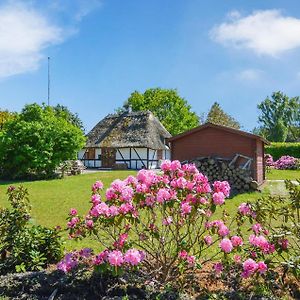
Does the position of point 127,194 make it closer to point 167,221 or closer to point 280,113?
point 167,221

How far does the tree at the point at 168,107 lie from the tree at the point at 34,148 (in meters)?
25.8

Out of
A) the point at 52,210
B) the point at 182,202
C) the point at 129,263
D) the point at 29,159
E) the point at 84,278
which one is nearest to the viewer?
the point at 129,263

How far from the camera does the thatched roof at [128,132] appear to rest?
3453 cm

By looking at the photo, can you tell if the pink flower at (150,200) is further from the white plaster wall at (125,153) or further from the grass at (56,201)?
the white plaster wall at (125,153)

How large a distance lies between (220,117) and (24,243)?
48790 mm

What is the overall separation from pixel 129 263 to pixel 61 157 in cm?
1903

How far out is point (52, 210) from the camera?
36.5 ft

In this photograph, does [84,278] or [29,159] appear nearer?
[84,278]

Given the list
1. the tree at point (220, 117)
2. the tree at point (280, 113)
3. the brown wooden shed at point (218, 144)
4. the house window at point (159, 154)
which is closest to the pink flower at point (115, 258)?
the brown wooden shed at point (218, 144)

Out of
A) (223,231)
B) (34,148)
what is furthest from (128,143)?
(223,231)

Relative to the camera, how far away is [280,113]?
239 feet

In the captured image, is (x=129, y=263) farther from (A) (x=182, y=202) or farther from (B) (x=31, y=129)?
(B) (x=31, y=129)

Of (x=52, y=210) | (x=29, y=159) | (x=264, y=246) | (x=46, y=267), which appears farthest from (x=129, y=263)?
(x=29, y=159)

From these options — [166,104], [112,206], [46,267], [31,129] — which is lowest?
[46,267]
